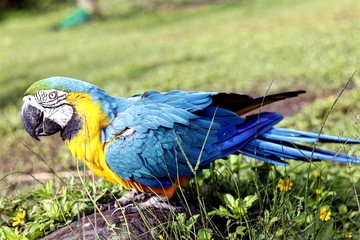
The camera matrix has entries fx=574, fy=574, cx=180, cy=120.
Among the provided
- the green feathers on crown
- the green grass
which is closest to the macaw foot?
the green grass

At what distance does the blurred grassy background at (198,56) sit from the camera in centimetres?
440

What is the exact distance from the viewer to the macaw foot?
2094 millimetres

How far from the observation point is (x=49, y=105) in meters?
2.17

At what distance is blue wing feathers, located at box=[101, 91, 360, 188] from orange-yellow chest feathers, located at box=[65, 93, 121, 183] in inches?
1.4

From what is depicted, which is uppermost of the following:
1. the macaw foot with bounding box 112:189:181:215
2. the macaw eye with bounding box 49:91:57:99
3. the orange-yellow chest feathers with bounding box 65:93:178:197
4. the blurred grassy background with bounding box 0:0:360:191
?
the macaw eye with bounding box 49:91:57:99

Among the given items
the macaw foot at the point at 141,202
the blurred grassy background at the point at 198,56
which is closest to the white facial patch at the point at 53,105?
the blurred grassy background at the point at 198,56

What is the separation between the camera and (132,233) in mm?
1908

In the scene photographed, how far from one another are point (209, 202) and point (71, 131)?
616 millimetres

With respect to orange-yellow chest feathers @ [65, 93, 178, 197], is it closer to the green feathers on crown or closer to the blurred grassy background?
the green feathers on crown

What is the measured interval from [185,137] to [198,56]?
5.41 meters

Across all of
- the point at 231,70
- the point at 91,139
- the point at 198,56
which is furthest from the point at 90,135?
the point at 198,56

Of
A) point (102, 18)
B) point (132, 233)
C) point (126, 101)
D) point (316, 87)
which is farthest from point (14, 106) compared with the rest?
point (102, 18)

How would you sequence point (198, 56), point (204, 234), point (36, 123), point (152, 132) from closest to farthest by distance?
point (204, 234), point (152, 132), point (36, 123), point (198, 56)

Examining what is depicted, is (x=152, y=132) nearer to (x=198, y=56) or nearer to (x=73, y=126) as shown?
(x=73, y=126)
